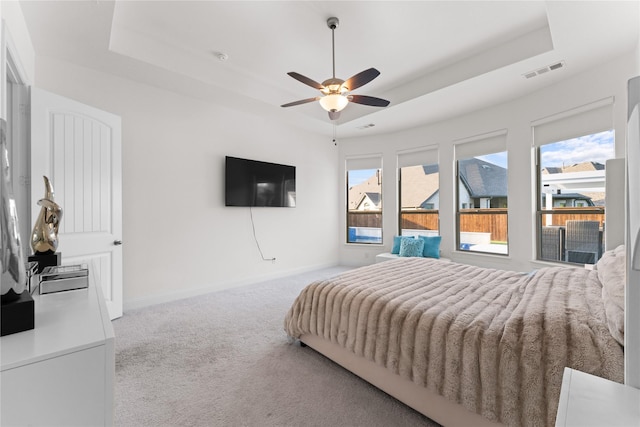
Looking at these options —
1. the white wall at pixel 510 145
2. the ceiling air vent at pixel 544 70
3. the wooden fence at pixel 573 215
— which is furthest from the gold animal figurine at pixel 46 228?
the wooden fence at pixel 573 215

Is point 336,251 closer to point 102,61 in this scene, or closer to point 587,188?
point 587,188

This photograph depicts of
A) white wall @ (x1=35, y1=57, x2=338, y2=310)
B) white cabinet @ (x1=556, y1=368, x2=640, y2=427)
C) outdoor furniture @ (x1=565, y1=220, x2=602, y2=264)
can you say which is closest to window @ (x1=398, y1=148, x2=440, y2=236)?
outdoor furniture @ (x1=565, y1=220, x2=602, y2=264)

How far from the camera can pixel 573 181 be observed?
11.4ft

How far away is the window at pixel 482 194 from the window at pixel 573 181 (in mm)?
468

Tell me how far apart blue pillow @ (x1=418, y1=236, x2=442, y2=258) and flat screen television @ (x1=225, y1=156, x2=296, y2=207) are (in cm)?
235

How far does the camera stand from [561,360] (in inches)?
47.0

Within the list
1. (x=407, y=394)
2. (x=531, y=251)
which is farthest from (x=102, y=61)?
(x=531, y=251)

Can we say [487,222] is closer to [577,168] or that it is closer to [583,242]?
[583,242]

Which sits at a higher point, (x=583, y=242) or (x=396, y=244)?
(x=583, y=242)

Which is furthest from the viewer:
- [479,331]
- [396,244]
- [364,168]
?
[364,168]

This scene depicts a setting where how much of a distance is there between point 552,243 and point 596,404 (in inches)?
148

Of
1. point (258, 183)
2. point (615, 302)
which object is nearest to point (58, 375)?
point (615, 302)

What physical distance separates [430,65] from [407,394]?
3544 millimetres

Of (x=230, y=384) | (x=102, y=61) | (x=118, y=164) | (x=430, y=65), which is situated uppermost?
(x=430, y=65)
